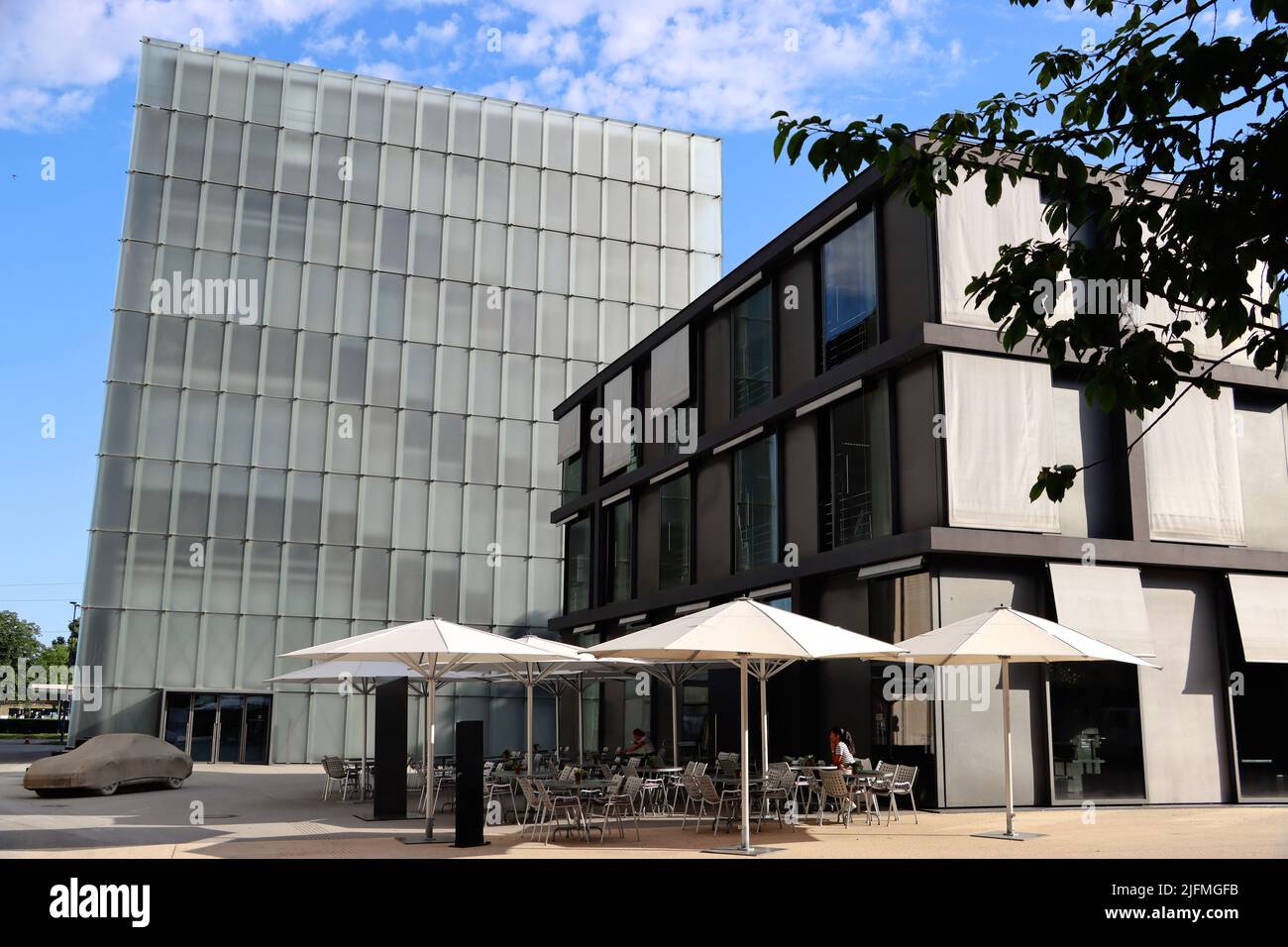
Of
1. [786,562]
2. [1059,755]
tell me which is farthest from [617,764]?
[1059,755]

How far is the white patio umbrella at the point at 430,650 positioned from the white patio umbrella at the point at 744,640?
59.6 inches

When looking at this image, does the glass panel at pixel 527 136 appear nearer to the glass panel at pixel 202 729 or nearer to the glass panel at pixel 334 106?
the glass panel at pixel 334 106

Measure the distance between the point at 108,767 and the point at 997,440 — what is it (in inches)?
713

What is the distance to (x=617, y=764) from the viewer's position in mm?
20453

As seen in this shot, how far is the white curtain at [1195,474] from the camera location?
20.7 metres

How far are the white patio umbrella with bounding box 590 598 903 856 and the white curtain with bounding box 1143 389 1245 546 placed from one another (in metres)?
8.85

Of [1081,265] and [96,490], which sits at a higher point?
[96,490]

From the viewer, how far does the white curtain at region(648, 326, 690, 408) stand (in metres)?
29.4

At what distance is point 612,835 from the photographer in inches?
614

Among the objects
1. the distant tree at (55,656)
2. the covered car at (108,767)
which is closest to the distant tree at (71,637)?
the distant tree at (55,656)

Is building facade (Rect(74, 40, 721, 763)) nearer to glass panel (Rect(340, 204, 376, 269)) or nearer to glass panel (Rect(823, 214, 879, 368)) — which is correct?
glass panel (Rect(340, 204, 376, 269))

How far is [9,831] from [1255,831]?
1673cm

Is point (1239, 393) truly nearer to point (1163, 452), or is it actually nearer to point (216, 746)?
point (1163, 452)

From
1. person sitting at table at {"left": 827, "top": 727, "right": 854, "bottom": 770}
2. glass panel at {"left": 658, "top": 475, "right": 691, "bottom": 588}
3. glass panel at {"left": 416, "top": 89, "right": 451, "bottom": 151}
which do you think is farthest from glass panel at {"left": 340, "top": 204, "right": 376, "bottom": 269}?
person sitting at table at {"left": 827, "top": 727, "right": 854, "bottom": 770}
